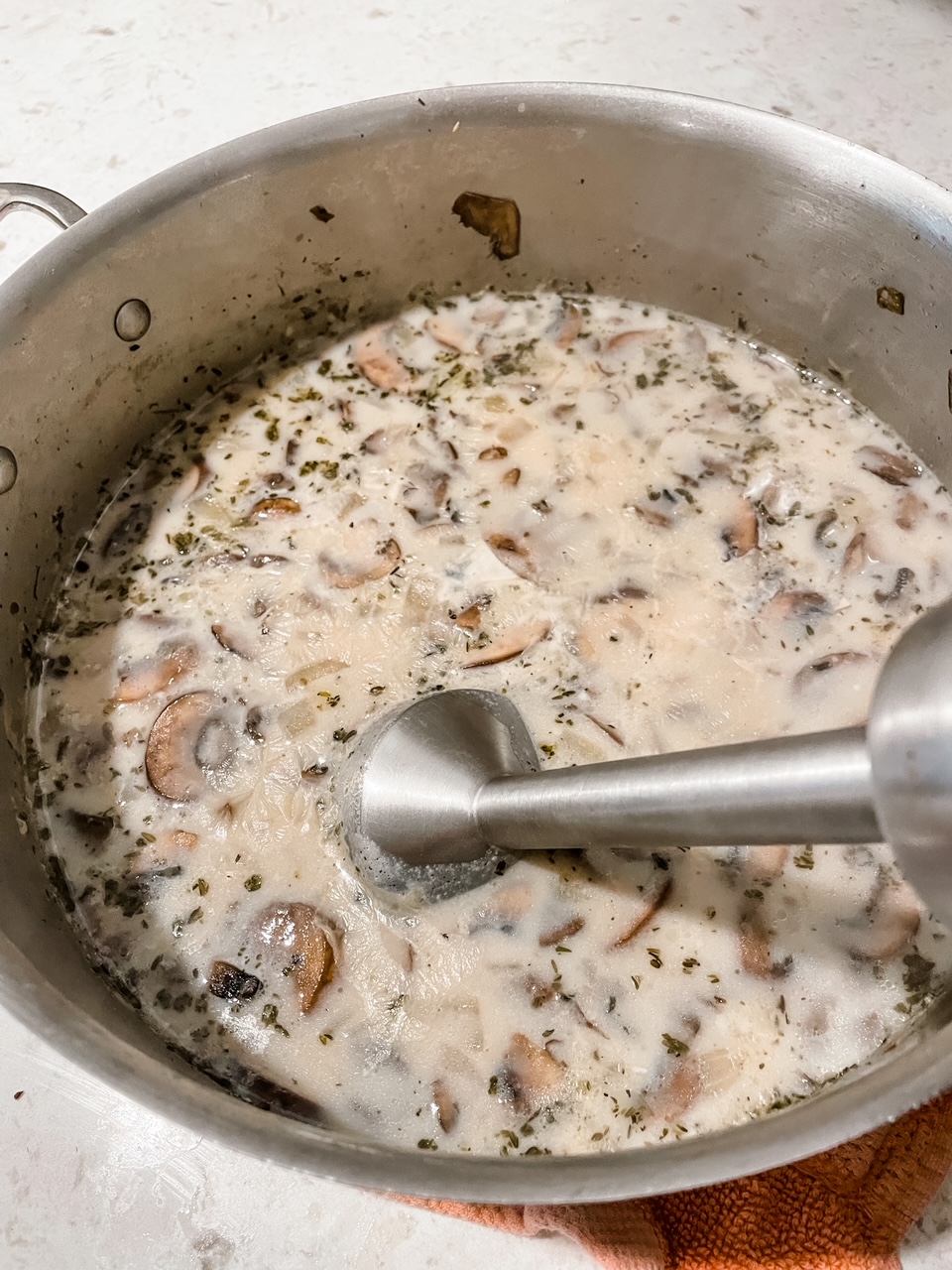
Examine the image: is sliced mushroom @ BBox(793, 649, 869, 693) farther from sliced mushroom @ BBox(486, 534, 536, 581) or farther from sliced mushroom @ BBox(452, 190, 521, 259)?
sliced mushroom @ BBox(452, 190, 521, 259)

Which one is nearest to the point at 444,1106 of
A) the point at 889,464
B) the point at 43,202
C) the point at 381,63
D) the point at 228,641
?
the point at 228,641

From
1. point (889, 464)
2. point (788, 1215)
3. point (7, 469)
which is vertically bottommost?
point (788, 1215)

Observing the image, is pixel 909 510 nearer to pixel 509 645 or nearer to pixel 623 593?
pixel 623 593

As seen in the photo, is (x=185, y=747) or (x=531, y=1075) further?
(x=185, y=747)

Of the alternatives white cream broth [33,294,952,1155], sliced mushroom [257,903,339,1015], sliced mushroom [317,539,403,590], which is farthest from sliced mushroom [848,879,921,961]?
sliced mushroom [317,539,403,590]

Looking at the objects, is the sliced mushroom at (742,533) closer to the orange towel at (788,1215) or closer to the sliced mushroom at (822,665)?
the sliced mushroom at (822,665)

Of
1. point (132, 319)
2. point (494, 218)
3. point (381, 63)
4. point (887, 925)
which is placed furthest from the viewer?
point (381, 63)

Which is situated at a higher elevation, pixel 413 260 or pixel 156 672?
pixel 413 260
